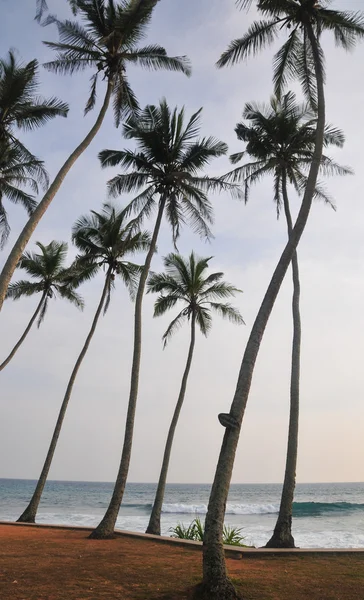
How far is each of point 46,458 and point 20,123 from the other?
37.8 ft

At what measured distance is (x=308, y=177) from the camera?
8.80 m

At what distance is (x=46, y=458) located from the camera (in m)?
16.8

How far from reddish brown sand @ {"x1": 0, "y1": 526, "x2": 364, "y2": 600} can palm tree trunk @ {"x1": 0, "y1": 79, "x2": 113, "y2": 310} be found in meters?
4.55

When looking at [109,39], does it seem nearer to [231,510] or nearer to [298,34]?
[298,34]

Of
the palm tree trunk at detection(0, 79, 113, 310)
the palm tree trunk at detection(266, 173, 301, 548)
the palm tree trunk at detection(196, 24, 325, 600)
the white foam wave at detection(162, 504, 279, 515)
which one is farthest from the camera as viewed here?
the white foam wave at detection(162, 504, 279, 515)

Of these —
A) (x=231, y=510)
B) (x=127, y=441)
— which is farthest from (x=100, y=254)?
(x=231, y=510)

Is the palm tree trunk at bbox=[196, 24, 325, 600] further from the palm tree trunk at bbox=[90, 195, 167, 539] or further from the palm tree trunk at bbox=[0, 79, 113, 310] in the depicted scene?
the palm tree trunk at bbox=[90, 195, 167, 539]

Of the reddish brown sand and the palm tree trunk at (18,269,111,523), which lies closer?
the reddish brown sand

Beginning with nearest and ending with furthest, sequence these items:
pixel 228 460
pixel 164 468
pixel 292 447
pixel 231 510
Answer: pixel 228 460 → pixel 292 447 → pixel 164 468 → pixel 231 510

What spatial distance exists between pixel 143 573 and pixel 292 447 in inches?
221

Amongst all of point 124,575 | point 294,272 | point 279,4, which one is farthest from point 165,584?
point 279,4

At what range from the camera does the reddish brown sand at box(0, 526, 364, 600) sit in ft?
19.0

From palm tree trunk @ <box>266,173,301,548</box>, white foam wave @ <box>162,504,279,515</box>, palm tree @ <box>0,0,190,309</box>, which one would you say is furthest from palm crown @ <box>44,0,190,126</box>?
white foam wave @ <box>162,504,279,515</box>

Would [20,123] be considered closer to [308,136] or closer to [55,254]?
[55,254]
